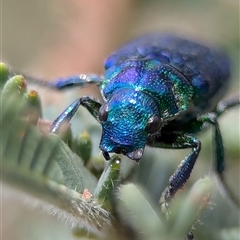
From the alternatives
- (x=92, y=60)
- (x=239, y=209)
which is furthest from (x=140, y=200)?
(x=92, y=60)

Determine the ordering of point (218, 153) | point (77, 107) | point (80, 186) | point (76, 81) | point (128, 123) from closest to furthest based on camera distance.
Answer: point (80, 186)
point (128, 123)
point (77, 107)
point (218, 153)
point (76, 81)

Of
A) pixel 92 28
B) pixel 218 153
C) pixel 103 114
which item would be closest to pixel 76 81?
pixel 103 114

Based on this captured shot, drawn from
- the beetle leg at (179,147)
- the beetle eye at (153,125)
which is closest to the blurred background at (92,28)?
the beetle leg at (179,147)

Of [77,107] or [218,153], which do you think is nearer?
[77,107]

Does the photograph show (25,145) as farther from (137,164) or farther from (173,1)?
(173,1)

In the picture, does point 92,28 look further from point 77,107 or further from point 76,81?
point 77,107

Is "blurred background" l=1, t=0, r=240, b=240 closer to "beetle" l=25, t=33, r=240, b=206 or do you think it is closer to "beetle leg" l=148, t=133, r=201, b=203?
"beetle" l=25, t=33, r=240, b=206

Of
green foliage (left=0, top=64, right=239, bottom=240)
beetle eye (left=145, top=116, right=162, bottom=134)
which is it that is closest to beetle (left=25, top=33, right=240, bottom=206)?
beetle eye (left=145, top=116, right=162, bottom=134)
